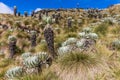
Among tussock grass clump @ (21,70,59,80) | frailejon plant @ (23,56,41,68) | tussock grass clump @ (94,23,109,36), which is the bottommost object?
tussock grass clump @ (21,70,59,80)

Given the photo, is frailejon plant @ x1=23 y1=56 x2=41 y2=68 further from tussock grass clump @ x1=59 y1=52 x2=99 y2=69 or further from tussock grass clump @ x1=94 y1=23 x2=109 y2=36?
tussock grass clump @ x1=94 y1=23 x2=109 y2=36

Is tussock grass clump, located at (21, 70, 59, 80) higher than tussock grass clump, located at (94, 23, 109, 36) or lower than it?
lower

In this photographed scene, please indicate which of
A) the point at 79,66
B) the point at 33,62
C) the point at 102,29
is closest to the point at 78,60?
the point at 79,66

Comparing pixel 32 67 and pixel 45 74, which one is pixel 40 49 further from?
pixel 45 74

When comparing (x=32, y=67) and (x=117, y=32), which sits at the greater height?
(x=117, y=32)

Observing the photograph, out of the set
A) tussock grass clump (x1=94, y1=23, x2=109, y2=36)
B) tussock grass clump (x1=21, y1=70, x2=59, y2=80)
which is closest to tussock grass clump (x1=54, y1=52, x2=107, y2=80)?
tussock grass clump (x1=21, y1=70, x2=59, y2=80)

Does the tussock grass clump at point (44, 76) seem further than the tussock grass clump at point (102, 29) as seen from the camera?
No

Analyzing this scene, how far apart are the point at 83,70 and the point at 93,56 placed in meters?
1.19

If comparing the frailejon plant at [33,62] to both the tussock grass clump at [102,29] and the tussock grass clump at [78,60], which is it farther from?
the tussock grass clump at [102,29]

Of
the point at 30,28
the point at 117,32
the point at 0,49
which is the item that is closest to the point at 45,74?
the point at 117,32

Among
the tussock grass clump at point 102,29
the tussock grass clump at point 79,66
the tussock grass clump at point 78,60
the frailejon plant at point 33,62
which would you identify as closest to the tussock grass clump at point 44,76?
the tussock grass clump at point 79,66

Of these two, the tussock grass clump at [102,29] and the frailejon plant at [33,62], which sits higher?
the tussock grass clump at [102,29]

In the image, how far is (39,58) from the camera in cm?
1496

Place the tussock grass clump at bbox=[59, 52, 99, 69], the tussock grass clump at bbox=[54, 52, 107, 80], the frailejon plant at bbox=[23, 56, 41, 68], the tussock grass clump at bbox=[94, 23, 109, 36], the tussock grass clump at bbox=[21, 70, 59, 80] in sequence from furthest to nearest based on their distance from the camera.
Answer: the tussock grass clump at bbox=[94, 23, 109, 36] < the frailejon plant at bbox=[23, 56, 41, 68] < the tussock grass clump at bbox=[59, 52, 99, 69] < the tussock grass clump at bbox=[54, 52, 107, 80] < the tussock grass clump at bbox=[21, 70, 59, 80]
